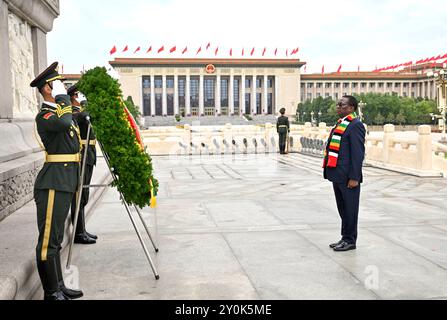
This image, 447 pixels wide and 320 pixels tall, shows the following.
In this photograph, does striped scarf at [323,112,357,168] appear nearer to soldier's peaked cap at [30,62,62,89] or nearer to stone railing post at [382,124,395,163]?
soldier's peaked cap at [30,62,62,89]

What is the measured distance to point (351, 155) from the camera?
4.76 metres

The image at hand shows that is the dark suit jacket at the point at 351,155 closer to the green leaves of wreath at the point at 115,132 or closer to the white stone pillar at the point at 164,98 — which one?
the green leaves of wreath at the point at 115,132

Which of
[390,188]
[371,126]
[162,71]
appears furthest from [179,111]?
[390,188]

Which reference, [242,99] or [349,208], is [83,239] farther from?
[242,99]

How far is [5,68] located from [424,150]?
9.52m

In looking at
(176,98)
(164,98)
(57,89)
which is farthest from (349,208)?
(164,98)

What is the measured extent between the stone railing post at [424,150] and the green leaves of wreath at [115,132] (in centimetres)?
924

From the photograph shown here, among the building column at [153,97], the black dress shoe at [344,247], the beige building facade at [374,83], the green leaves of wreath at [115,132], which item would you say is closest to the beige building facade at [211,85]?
the building column at [153,97]

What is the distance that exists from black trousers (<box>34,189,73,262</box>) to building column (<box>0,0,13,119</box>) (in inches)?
132

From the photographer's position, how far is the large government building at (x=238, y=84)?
288 feet

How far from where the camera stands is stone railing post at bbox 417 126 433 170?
37.1 ft

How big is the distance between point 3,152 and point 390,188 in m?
7.12

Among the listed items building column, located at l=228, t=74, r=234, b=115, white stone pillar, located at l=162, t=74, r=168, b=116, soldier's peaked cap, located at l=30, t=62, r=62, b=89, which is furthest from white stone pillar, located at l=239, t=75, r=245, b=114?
soldier's peaked cap, located at l=30, t=62, r=62, b=89

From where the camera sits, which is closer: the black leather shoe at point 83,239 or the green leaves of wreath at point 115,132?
the green leaves of wreath at point 115,132
